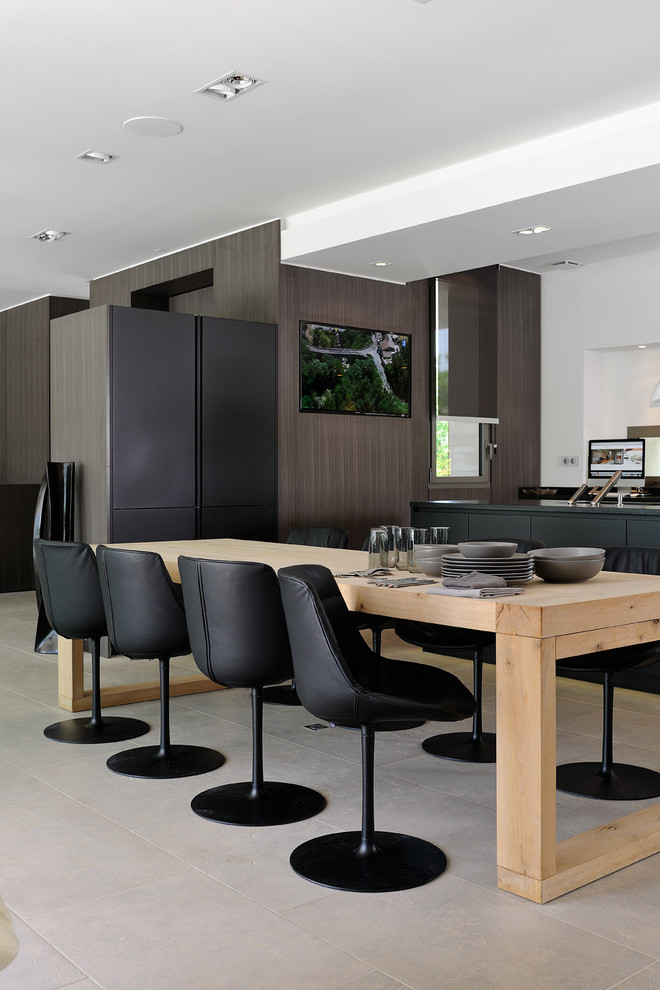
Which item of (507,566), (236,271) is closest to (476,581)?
(507,566)

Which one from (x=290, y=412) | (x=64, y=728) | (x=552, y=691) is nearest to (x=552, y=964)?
(x=552, y=691)

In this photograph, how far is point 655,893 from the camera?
2568mm

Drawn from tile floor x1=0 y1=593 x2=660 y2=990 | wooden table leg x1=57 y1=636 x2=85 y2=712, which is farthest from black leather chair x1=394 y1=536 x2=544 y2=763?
wooden table leg x1=57 y1=636 x2=85 y2=712

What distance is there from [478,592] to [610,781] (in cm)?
119

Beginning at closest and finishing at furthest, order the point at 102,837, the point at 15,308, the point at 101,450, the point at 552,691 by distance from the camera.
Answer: the point at 552,691
the point at 102,837
the point at 101,450
the point at 15,308

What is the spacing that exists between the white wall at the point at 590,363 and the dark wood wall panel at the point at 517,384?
90 mm

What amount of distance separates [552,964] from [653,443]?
21.7 ft

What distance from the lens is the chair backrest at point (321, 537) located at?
17.7 feet

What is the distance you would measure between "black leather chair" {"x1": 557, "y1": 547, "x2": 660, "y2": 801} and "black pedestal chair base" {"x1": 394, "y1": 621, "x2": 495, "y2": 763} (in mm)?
368

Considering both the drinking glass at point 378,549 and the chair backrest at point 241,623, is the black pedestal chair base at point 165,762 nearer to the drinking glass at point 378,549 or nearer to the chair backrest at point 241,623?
the chair backrest at point 241,623

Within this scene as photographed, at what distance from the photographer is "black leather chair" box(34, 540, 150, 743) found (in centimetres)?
402

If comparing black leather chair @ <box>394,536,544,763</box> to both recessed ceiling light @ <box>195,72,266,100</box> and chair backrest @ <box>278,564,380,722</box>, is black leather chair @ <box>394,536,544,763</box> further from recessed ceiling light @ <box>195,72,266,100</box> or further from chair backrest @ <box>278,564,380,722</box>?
recessed ceiling light @ <box>195,72,266,100</box>

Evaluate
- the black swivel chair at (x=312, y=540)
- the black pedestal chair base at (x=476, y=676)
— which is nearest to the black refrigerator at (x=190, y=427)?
the black swivel chair at (x=312, y=540)

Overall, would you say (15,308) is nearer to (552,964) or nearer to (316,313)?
(316,313)
